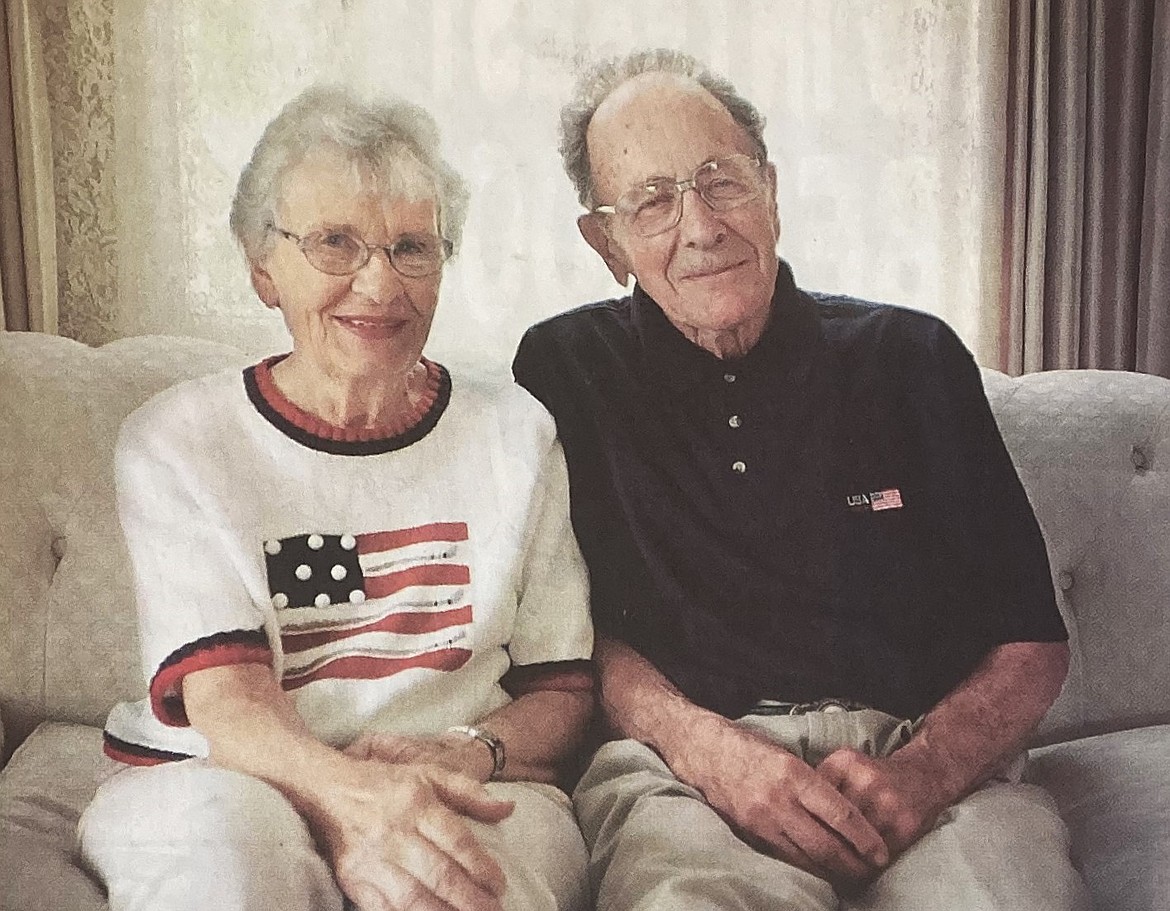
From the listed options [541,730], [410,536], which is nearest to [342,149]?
[410,536]

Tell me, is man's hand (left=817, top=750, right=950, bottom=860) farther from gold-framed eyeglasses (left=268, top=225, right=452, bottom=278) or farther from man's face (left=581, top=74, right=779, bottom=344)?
gold-framed eyeglasses (left=268, top=225, right=452, bottom=278)

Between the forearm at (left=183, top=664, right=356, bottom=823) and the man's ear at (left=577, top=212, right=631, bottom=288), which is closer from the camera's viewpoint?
the forearm at (left=183, top=664, right=356, bottom=823)

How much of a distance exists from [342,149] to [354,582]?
1.34ft

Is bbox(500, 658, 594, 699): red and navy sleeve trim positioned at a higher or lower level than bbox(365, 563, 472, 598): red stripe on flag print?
lower

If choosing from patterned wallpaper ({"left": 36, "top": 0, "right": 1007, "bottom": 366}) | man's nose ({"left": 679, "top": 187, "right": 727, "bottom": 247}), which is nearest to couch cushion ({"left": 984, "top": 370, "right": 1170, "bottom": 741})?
patterned wallpaper ({"left": 36, "top": 0, "right": 1007, "bottom": 366})

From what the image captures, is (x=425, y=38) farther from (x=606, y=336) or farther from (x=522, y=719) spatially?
(x=522, y=719)

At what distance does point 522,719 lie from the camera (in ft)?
3.74

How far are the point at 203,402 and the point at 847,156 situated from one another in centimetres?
73

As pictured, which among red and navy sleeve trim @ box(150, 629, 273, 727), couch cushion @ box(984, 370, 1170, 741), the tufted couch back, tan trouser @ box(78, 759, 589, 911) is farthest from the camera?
couch cushion @ box(984, 370, 1170, 741)

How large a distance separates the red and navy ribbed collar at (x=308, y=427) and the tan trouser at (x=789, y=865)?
38 centimetres

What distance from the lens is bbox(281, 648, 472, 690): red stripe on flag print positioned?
1.07 m

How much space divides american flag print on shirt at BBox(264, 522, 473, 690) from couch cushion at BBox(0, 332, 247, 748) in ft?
0.63

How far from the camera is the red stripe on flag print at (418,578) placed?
1081 millimetres

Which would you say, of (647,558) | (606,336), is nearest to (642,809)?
(647,558)
